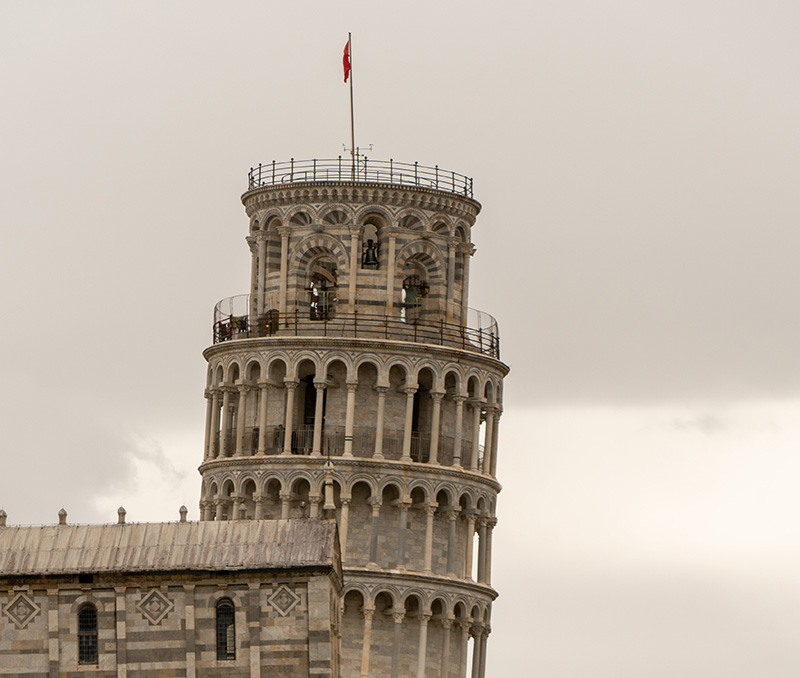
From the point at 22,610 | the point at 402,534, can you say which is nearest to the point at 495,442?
the point at 402,534

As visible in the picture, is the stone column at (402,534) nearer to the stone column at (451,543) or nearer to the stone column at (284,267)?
the stone column at (451,543)

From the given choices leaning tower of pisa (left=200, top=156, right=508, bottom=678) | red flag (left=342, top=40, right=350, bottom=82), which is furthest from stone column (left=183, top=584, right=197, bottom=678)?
red flag (left=342, top=40, right=350, bottom=82)

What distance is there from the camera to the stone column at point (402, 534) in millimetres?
172875

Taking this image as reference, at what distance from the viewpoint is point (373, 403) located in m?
175

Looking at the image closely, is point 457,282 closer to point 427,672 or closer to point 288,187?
point 288,187

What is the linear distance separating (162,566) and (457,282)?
144ft

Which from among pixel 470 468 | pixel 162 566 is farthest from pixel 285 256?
pixel 162 566

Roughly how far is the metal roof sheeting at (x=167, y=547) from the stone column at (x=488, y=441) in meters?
35.9

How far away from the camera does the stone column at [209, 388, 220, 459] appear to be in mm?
178500

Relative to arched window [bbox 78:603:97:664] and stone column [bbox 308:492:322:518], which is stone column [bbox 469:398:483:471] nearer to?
stone column [bbox 308:492:322:518]

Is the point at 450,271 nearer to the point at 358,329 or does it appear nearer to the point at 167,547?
the point at 358,329

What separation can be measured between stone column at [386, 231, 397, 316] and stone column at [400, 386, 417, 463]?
518 centimetres

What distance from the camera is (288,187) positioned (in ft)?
582

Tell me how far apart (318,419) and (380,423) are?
3621 millimetres
